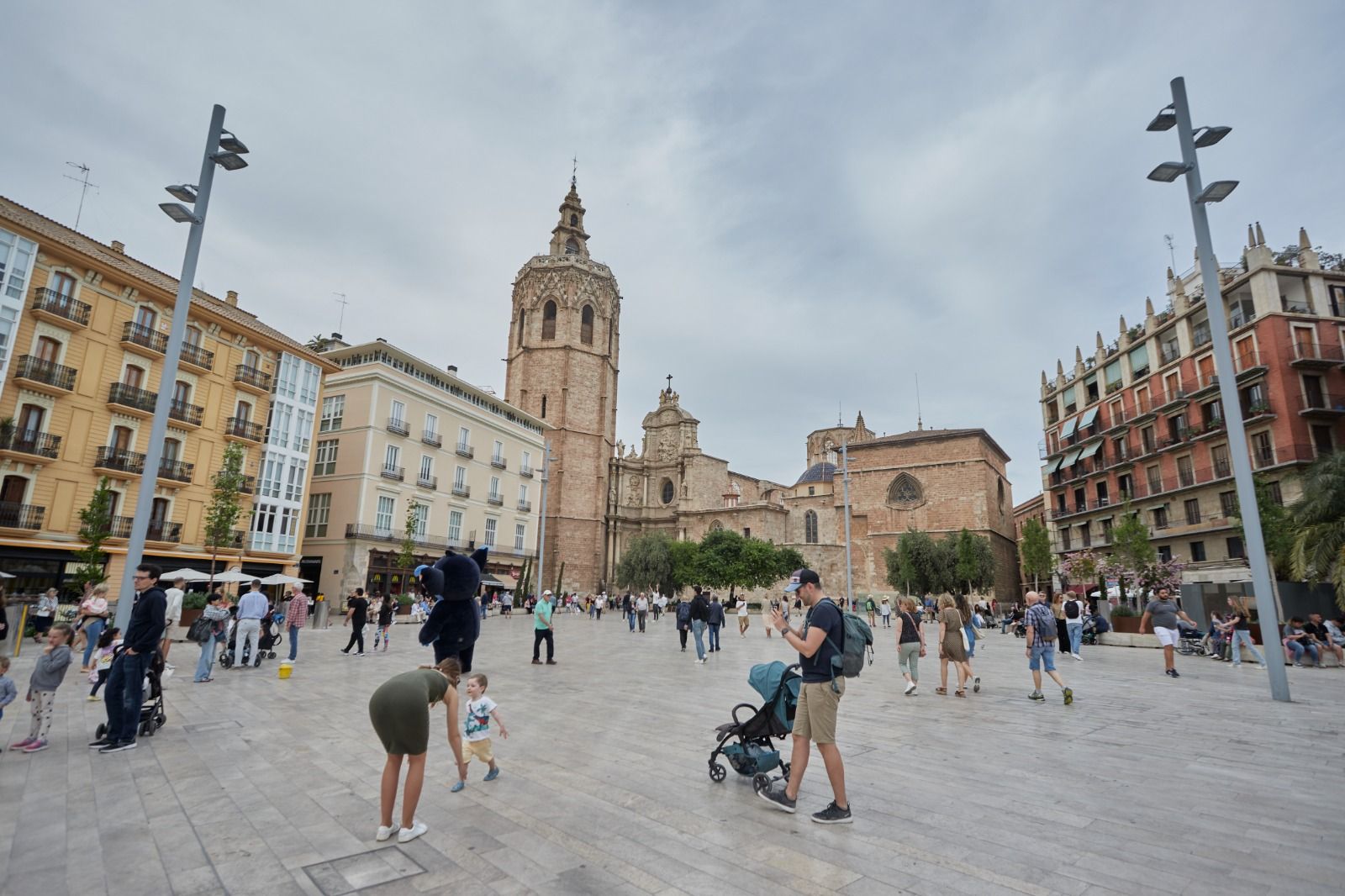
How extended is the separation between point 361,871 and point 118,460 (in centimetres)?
2544

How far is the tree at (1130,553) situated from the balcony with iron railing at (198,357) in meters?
37.2

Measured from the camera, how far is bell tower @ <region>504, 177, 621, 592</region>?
2063 inches

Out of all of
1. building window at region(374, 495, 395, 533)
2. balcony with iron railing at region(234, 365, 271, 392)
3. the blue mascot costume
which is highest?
balcony with iron railing at region(234, 365, 271, 392)

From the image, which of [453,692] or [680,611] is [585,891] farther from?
[680,611]

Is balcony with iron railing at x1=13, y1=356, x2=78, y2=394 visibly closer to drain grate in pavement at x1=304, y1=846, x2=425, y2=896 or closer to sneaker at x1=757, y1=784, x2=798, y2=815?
drain grate in pavement at x1=304, y1=846, x2=425, y2=896

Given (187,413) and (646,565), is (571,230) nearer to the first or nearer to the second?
(646,565)

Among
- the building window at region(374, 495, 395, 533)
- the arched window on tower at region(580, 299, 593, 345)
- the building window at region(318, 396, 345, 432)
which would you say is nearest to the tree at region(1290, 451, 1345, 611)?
the building window at region(374, 495, 395, 533)

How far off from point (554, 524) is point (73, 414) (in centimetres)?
3357

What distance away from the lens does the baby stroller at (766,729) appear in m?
4.72

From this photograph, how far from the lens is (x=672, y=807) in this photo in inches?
167

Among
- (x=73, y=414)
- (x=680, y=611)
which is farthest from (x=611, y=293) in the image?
(x=680, y=611)

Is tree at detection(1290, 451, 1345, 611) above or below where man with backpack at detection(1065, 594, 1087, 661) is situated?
above

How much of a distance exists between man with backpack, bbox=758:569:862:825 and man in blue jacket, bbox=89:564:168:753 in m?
5.39

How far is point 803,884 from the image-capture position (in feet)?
10.2
